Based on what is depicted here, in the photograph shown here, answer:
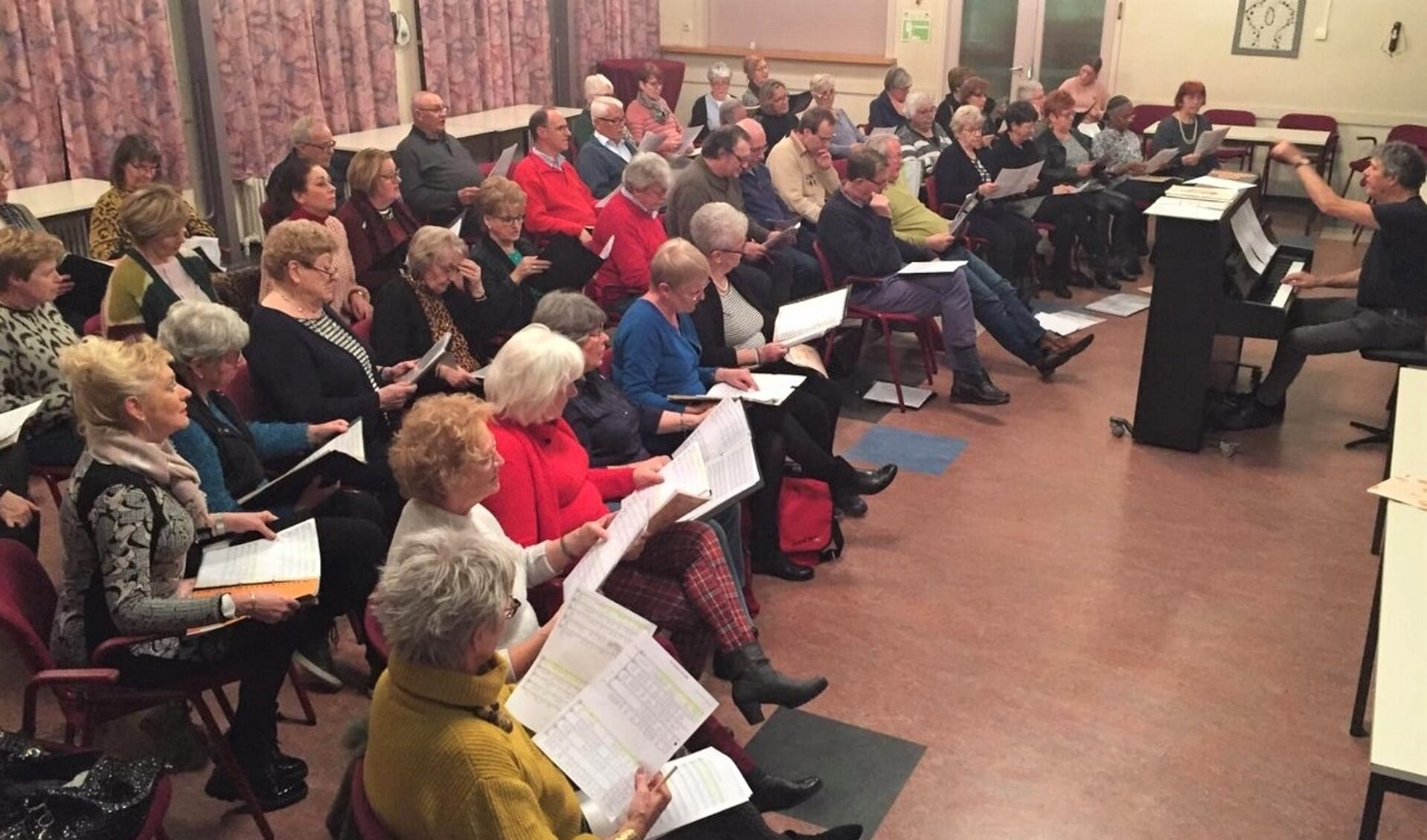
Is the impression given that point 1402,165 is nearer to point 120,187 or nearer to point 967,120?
point 967,120

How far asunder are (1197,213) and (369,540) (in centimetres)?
355

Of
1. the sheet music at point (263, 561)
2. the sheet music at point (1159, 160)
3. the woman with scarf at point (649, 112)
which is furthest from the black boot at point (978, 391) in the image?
the sheet music at point (263, 561)

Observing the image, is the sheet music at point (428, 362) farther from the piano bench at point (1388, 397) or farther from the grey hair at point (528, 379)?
the piano bench at point (1388, 397)

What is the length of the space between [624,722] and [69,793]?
94 centimetres

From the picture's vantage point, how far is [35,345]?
11.7 ft

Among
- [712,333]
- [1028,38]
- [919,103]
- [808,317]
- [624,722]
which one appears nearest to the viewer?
[624,722]

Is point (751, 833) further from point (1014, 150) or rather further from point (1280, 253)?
point (1014, 150)

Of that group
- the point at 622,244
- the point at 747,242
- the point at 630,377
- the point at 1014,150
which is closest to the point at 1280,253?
the point at 1014,150

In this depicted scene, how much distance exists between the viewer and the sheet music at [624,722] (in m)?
2.15

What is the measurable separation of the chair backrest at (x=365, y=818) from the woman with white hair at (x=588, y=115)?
671 cm

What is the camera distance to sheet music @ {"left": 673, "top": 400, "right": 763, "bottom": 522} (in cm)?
318

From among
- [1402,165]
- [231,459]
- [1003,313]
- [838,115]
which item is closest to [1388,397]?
[1402,165]

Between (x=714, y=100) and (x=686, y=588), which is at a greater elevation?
(x=714, y=100)

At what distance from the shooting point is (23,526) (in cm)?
307
